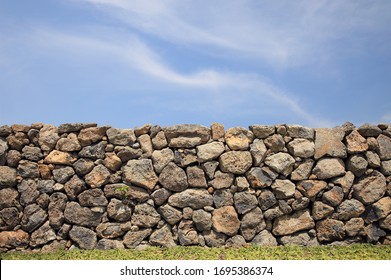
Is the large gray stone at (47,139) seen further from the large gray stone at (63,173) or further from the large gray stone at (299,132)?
the large gray stone at (299,132)

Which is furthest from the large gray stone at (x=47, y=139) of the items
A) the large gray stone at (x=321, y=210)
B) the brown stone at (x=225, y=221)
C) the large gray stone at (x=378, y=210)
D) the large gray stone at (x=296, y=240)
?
the large gray stone at (x=378, y=210)

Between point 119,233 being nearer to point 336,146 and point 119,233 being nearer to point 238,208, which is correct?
point 238,208

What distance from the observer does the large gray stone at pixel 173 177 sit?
826 centimetres

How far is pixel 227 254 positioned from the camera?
778 centimetres

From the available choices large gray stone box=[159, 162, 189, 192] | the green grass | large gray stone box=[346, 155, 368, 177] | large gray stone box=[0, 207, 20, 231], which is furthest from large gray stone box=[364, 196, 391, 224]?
large gray stone box=[0, 207, 20, 231]

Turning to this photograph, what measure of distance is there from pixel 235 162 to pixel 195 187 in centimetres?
98

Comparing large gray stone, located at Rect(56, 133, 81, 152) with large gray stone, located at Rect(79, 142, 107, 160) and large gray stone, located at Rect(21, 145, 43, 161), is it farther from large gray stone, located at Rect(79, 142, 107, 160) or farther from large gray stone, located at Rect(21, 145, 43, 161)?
large gray stone, located at Rect(21, 145, 43, 161)

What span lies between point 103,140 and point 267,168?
11.5ft

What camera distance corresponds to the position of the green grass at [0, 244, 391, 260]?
7.71 m

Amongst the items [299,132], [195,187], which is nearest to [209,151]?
[195,187]

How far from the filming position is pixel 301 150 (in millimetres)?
8383

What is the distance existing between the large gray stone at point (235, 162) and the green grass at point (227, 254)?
160 cm

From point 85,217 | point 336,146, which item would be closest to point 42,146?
point 85,217
